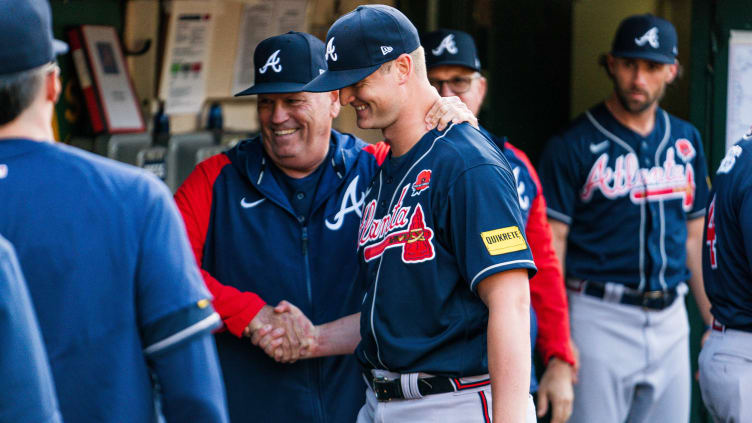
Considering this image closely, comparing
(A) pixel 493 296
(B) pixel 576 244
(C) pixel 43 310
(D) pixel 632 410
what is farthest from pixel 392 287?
(D) pixel 632 410

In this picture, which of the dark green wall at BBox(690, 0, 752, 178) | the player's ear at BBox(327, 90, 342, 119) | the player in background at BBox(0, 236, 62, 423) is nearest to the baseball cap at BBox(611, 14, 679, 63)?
the dark green wall at BBox(690, 0, 752, 178)

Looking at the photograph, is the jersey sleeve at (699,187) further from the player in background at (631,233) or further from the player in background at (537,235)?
the player in background at (537,235)

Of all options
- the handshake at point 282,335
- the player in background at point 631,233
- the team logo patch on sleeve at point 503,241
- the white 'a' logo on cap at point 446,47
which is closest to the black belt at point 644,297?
the player in background at point 631,233

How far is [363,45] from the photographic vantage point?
2.27m

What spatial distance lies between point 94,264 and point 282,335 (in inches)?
40.7

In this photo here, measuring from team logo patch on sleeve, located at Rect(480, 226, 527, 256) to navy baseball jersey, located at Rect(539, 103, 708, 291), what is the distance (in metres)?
1.73

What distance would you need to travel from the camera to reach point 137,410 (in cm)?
179

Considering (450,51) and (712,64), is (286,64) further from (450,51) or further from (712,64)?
(712,64)

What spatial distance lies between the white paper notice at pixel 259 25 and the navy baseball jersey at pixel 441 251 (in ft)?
6.32

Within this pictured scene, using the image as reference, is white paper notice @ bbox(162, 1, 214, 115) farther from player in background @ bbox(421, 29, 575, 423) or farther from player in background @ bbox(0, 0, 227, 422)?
player in background @ bbox(0, 0, 227, 422)

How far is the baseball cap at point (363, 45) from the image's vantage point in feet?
7.42

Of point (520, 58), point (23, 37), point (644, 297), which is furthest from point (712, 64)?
point (23, 37)

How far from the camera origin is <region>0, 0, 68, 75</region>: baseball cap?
165 cm

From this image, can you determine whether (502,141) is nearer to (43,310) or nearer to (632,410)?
(632,410)
